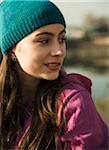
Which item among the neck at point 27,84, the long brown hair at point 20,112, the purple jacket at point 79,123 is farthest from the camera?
the neck at point 27,84

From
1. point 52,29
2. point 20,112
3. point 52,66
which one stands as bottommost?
point 20,112

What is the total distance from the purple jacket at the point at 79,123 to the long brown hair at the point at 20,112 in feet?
0.18

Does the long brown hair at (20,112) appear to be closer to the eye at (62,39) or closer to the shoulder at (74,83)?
the shoulder at (74,83)

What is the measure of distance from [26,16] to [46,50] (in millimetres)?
178

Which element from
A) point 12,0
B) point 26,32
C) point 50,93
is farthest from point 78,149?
point 12,0

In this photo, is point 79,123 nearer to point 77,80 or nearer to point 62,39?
point 77,80

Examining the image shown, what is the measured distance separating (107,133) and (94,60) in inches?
117

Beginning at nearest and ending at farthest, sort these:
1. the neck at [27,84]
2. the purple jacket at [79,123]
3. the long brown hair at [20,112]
→ the purple jacket at [79,123] < the long brown hair at [20,112] < the neck at [27,84]

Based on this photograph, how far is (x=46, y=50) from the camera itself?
1415mm

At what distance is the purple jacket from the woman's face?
0.11 m

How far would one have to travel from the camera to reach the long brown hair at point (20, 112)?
150cm

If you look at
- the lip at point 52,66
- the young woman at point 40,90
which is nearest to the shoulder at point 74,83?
the young woman at point 40,90

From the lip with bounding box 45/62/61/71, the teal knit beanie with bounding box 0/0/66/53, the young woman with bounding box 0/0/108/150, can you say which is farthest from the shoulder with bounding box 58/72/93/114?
the teal knit beanie with bounding box 0/0/66/53

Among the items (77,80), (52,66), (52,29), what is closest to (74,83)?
(77,80)
